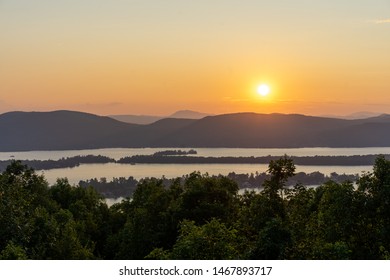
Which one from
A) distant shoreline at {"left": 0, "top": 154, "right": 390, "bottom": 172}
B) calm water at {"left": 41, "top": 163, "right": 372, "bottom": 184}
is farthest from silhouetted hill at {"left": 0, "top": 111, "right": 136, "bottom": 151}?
calm water at {"left": 41, "top": 163, "right": 372, "bottom": 184}

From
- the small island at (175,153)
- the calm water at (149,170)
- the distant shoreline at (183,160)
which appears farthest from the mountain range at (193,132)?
the calm water at (149,170)

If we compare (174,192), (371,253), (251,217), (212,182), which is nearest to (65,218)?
(174,192)

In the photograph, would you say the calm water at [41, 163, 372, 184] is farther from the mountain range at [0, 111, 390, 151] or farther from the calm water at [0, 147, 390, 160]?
the mountain range at [0, 111, 390, 151]

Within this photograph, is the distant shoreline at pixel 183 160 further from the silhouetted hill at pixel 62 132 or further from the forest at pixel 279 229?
the forest at pixel 279 229

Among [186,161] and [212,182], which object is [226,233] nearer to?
[212,182]

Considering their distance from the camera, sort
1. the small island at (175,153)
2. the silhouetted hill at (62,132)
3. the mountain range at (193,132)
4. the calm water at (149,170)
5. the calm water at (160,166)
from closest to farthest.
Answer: the calm water at (149,170) < the calm water at (160,166) < the mountain range at (193,132) < the small island at (175,153) < the silhouetted hill at (62,132)

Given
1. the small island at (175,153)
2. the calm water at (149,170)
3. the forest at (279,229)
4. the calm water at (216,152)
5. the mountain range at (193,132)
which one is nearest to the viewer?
the forest at (279,229)
